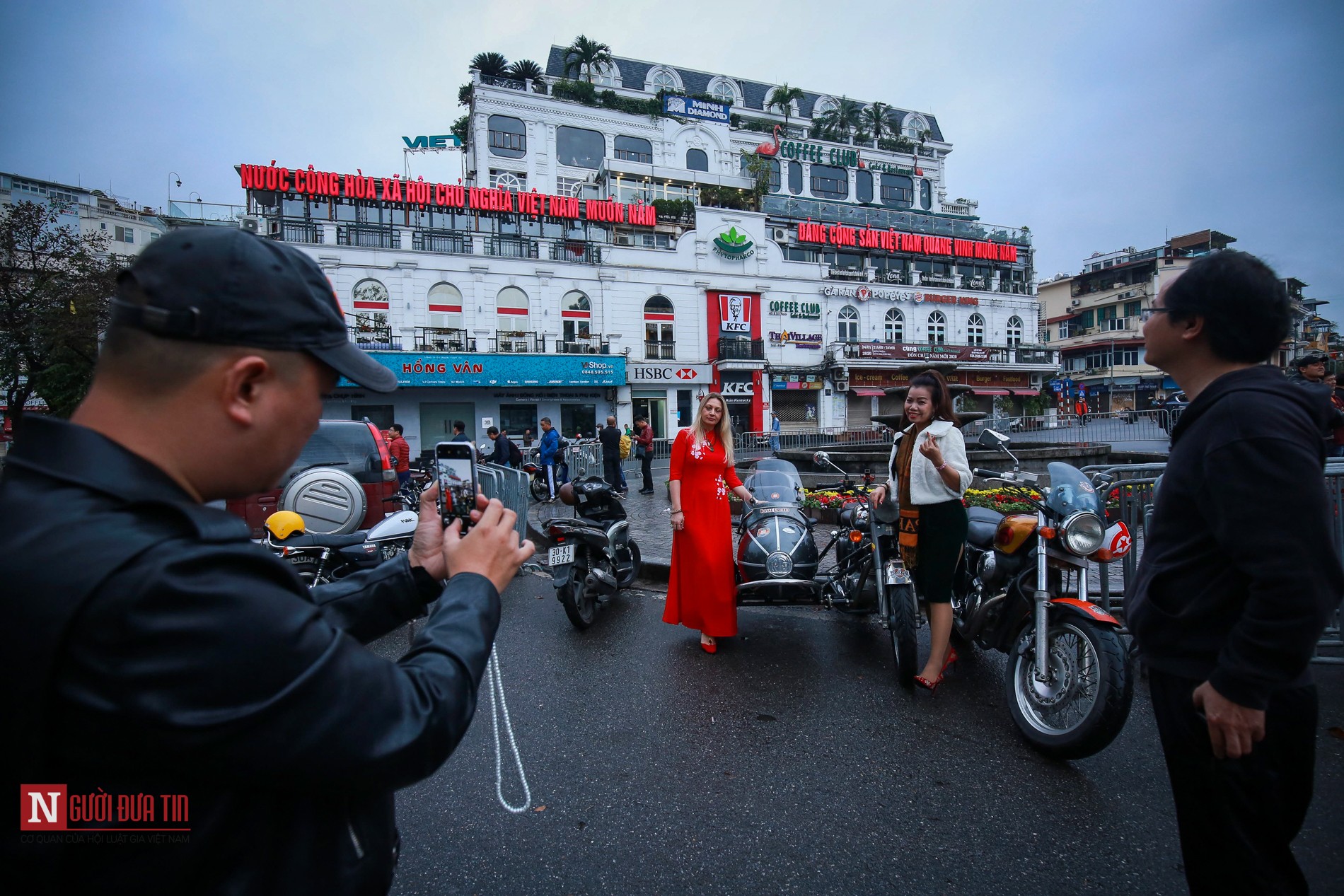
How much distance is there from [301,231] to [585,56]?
23080 mm

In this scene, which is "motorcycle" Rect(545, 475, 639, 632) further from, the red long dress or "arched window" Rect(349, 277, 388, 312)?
"arched window" Rect(349, 277, 388, 312)

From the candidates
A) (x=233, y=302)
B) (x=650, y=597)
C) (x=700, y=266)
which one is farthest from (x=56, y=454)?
(x=700, y=266)

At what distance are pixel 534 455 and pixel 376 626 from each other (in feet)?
56.5

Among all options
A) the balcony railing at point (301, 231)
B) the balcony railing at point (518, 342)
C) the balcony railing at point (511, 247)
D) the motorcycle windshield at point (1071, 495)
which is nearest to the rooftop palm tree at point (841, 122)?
the balcony railing at point (511, 247)

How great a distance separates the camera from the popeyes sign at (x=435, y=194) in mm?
26500

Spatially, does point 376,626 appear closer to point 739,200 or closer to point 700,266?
point 700,266

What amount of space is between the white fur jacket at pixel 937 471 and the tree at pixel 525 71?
41.6 meters

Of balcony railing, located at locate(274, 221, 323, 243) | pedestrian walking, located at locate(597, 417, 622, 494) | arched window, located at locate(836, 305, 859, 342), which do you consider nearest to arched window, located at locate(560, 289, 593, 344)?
balcony railing, located at locate(274, 221, 323, 243)

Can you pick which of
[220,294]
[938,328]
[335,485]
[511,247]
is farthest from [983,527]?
[938,328]

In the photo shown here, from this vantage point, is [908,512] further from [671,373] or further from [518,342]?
[671,373]

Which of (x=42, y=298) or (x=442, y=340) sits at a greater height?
(x=442, y=340)

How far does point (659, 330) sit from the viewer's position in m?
32.2

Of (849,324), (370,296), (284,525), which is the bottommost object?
(284,525)

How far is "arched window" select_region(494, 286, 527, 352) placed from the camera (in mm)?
29562
